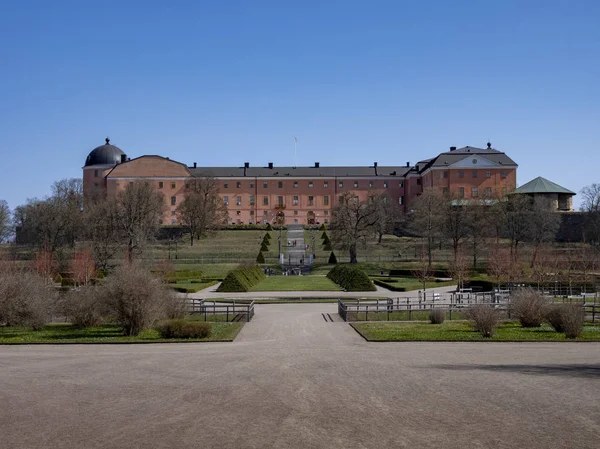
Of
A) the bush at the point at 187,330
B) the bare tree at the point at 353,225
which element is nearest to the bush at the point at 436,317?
the bush at the point at 187,330

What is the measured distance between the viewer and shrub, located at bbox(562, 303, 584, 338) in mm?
16844

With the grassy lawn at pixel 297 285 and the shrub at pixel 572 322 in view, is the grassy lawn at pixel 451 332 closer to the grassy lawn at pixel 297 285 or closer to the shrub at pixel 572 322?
the shrub at pixel 572 322

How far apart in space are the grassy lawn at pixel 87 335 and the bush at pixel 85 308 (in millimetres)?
272

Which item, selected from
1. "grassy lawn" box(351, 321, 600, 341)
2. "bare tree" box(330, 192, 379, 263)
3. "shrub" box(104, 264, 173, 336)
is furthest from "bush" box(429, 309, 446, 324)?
"bare tree" box(330, 192, 379, 263)

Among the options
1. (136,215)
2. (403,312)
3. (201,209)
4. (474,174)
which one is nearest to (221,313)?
(403,312)

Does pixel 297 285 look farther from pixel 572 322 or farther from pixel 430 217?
pixel 572 322

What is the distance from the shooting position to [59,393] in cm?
974

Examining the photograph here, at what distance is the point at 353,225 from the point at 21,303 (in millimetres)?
34486

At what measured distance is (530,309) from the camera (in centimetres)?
1938

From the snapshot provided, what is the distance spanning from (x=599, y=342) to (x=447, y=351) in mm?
4537

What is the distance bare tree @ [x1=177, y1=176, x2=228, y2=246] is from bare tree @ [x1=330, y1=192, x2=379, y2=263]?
1585 cm

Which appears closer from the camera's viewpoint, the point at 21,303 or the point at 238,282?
the point at 21,303

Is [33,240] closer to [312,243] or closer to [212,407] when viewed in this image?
[312,243]

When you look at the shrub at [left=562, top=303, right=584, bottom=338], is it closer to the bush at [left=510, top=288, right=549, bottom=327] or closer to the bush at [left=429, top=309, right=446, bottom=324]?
the bush at [left=510, top=288, right=549, bottom=327]
